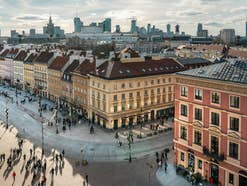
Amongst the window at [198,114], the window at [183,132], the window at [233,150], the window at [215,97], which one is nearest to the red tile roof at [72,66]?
the window at [183,132]

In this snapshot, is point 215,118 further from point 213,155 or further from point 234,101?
point 213,155

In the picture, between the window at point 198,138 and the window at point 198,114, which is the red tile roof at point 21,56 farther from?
the window at point 198,138

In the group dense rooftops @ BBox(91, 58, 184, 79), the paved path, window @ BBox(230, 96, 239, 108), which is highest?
dense rooftops @ BBox(91, 58, 184, 79)

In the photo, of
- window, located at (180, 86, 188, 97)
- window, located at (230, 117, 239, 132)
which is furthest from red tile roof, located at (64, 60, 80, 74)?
window, located at (230, 117, 239, 132)

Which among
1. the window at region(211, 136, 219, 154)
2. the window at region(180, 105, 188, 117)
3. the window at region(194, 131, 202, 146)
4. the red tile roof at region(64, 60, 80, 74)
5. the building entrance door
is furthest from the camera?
the red tile roof at region(64, 60, 80, 74)

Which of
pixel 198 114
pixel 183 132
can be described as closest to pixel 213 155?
pixel 198 114

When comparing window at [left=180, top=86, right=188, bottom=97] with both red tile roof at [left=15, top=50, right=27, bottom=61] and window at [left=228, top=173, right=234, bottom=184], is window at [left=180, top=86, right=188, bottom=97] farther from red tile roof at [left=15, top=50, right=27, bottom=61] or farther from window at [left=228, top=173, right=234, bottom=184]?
red tile roof at [left=15, top=50, right=27, bottom=61]

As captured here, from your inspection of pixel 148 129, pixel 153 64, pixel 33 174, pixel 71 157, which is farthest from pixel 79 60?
pixel 33 174

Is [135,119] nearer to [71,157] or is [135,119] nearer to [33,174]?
[71,157]
